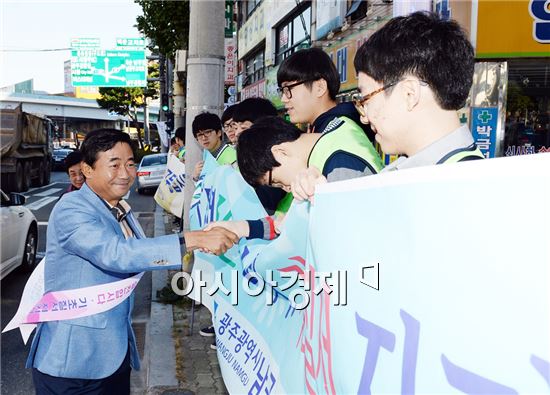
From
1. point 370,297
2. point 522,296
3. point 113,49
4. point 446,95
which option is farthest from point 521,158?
point 113,49

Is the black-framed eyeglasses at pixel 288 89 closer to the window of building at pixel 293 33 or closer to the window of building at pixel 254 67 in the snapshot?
the window of building at pixel 293 33

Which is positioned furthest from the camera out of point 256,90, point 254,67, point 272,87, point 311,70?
point 254,67

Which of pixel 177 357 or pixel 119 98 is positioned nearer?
pixel 177 357

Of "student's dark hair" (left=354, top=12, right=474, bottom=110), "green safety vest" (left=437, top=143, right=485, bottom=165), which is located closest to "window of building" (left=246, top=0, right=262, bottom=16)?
"student's dark hair" (left=354, top=12, right=474, bottom=110)

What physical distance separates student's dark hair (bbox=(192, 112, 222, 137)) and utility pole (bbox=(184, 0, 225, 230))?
0.82 ft

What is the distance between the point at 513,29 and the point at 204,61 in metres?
3.75

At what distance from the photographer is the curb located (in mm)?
4289

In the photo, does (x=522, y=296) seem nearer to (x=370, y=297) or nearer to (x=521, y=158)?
(x=521, y=158)

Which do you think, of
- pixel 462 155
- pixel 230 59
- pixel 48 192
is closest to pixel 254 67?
pixel 230 59

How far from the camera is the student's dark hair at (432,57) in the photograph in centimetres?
154

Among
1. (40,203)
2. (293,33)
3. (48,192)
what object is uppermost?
(293,33)

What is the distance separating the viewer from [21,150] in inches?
752

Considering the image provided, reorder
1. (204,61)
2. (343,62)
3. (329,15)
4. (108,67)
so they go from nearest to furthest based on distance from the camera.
A: (204,61) < (343,62) < (329,15) < (108,67)

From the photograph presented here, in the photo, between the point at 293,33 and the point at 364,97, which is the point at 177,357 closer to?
the point at 364,97
